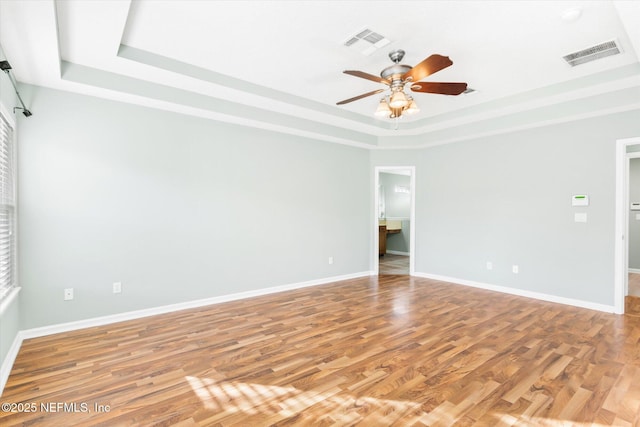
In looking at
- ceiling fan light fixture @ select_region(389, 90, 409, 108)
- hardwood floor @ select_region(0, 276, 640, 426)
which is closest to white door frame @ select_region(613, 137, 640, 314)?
hardwood floor @ select_region(0, 276, 640, 426)

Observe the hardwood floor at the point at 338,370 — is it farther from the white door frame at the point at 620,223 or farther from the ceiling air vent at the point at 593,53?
the ceiling air vent at the point at 593,53

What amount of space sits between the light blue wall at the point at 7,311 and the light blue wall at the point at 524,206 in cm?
519

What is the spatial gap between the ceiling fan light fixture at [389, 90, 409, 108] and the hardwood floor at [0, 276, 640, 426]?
2.31 metres

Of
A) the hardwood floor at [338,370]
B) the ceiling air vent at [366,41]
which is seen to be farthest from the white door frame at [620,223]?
the ceiling air vent at [366,41]

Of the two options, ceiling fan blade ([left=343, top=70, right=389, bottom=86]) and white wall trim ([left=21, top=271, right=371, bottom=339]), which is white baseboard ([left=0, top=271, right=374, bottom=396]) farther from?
ceiling fan blade ([left=343, top=70, right=389, bottom=86])

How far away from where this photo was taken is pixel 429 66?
2.58 meters

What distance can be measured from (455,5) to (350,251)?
4.37 m

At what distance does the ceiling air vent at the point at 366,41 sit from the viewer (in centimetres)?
281

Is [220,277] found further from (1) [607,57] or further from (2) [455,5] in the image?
(1) [607,57]

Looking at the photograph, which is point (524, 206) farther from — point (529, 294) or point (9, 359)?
point (9, 359)

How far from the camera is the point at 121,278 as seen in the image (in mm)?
3695

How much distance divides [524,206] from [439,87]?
294 centimetres

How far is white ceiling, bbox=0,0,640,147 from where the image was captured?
2.44m

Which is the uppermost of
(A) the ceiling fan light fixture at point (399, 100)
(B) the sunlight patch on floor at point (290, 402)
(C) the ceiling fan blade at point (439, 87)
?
(C) the ceiling fan blade at point (439, 87)
